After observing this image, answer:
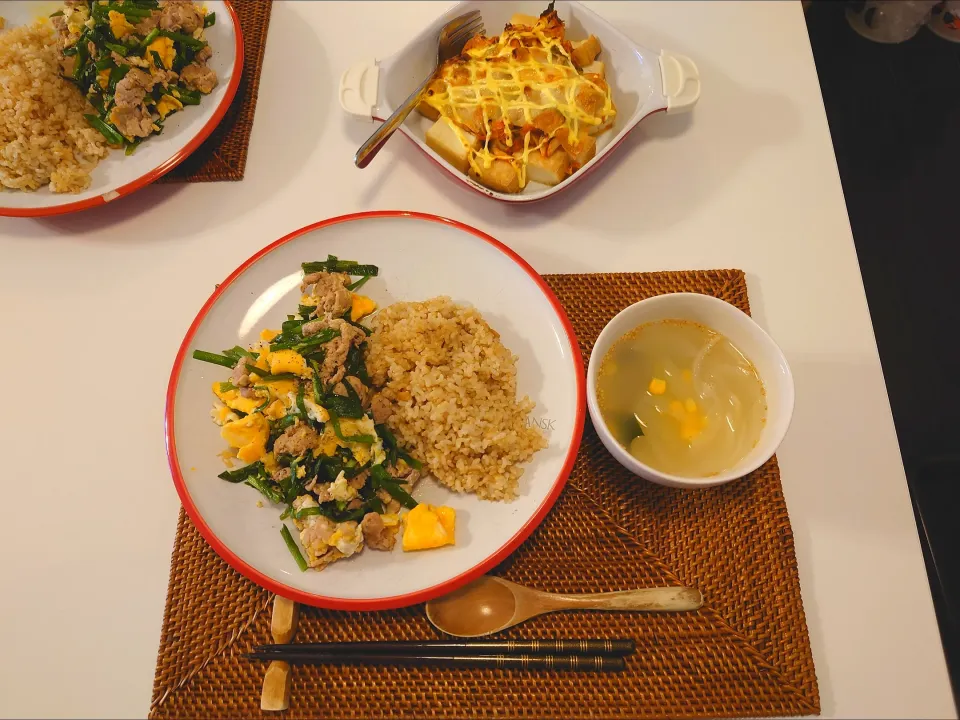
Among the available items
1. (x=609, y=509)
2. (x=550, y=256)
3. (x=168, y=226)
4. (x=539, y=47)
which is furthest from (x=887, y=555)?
(x=168, y=226)

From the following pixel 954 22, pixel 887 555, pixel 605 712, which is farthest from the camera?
pixel 954 22

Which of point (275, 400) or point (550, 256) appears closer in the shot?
point (275, 400)

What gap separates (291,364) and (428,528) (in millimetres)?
432

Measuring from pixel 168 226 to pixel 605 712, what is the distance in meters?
1.57

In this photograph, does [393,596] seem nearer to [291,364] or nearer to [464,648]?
[464,648]

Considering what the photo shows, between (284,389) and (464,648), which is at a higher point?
(284,389)

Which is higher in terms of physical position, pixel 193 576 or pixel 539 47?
pixel 539 47

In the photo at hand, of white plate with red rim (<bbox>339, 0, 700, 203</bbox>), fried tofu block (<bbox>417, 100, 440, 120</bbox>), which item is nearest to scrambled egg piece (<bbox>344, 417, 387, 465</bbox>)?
white plate with red rim (<bbox>339, 0, 700, 203</bbox>)

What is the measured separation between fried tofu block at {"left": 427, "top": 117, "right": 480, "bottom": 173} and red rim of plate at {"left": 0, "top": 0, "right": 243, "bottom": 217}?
0.58m

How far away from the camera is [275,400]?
124 centimetres

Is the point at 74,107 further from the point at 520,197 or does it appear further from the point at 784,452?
the point at 784,452

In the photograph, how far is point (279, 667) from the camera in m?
1.14

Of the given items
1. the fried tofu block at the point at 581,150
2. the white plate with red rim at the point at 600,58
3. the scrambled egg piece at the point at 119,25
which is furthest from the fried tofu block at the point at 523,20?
the scrambled egg piece at the point at 119,25

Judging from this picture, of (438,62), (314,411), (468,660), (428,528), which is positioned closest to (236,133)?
(438,62)
